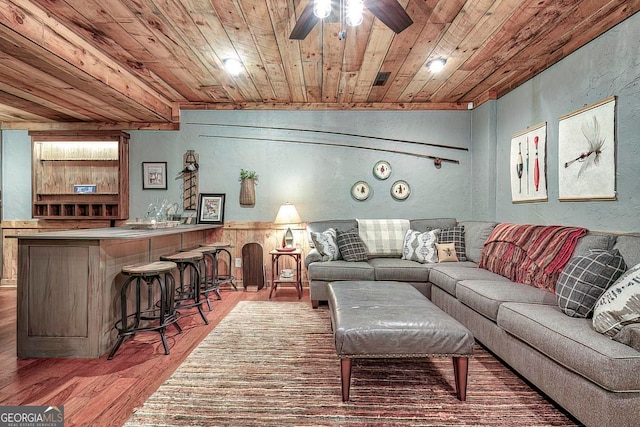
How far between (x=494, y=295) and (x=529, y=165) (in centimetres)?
189

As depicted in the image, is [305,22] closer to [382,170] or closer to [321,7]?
[321,7]

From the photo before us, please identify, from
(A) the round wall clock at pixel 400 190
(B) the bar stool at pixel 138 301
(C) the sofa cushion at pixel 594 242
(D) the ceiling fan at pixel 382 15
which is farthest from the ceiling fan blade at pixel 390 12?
(A) the round wall clock at pixel 400 190

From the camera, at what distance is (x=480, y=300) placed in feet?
8.60

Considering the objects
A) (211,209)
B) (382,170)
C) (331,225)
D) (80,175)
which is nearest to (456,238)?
(382,170)

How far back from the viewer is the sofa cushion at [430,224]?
4.49m

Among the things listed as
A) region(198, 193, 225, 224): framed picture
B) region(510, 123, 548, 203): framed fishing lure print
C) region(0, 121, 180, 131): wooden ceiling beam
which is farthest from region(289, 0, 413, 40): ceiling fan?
region(0, 121, 180, 131): wooden ceiling beam

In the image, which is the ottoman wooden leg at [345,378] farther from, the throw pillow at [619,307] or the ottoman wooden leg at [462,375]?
the throw pillow at [619,307]

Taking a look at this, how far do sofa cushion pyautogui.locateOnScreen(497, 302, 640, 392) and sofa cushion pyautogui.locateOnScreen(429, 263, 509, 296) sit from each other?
0.85m

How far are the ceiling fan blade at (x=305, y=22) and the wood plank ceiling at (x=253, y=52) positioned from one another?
24 cm

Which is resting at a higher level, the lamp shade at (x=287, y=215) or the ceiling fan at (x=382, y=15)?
the ceiling fan at (x=382, y=15)

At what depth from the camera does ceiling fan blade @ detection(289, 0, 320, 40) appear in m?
2.15

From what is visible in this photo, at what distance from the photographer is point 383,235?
447 cm

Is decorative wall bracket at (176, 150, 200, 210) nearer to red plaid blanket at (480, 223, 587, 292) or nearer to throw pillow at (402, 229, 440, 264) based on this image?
throw pillow at (402, 229, 440, 264)

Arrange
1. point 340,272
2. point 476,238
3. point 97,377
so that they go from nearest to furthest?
point 97,377 → point 340,272 → point 476,238
